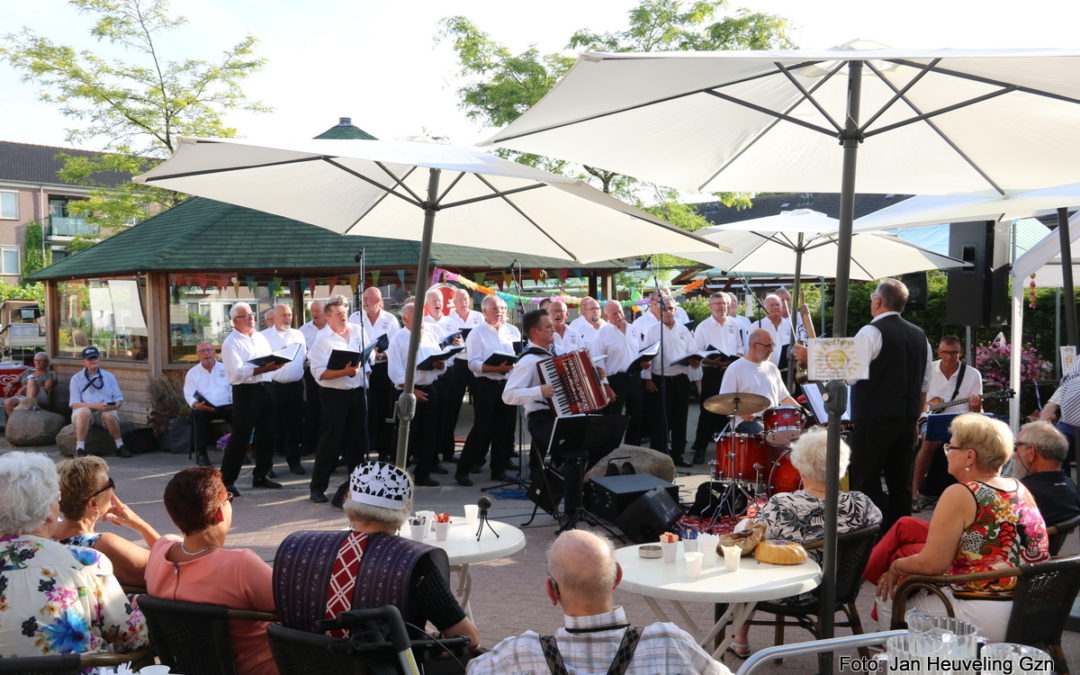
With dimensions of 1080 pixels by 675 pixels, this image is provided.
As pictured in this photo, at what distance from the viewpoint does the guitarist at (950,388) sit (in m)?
8.95

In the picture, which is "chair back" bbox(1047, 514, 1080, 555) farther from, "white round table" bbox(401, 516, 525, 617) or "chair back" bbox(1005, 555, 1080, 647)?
"white round table" bbox(401, 516, 525, 617)

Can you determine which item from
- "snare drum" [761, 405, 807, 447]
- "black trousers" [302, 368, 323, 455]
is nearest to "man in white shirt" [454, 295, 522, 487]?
"black trousers" [302, 368, 323, 455]

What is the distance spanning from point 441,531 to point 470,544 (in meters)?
0.18

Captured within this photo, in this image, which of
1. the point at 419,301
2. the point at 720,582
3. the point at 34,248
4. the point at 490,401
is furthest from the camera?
the point at 34,248

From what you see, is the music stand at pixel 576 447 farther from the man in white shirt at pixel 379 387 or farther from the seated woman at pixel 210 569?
the seated woman at pixel 210 569

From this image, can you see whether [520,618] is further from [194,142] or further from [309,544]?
[194,142]

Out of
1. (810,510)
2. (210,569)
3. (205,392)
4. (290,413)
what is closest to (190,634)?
(210,569)

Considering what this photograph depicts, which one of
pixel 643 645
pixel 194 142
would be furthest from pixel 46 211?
pixel 643 645

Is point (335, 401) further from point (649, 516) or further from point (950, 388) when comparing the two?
point (950, 388)

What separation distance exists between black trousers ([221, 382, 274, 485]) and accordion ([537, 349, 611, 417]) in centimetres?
345

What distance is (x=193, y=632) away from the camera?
3387 mm

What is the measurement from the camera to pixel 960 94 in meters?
4.69

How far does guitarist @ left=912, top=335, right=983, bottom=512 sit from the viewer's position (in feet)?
29.4

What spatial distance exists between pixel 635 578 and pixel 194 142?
3228 mm
